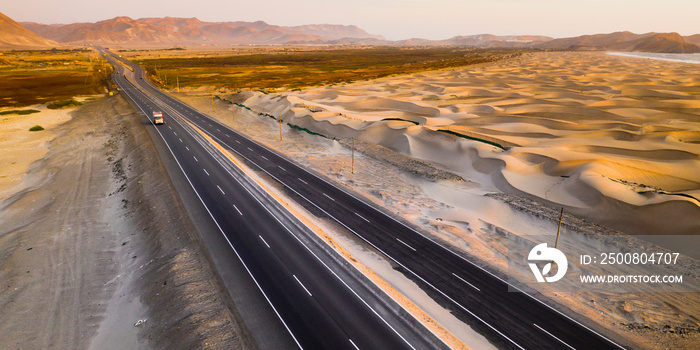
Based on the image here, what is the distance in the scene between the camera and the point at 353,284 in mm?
21250

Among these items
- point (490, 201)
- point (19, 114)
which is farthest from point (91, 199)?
point (19, 114)

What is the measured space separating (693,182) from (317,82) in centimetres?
10754

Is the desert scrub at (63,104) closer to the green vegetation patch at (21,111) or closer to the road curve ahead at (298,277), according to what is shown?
the green vegetation patch at (21,111)

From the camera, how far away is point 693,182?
37.8 m

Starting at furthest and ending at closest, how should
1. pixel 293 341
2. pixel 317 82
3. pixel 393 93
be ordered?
pixel 317 82, pixel 393 93, pixel 293 341

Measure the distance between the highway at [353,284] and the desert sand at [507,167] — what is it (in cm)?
139

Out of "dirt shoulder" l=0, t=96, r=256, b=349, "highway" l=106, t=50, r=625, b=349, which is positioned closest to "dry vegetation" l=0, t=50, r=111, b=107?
"dirt shoulder" l=0, t=96, r=256, b=349

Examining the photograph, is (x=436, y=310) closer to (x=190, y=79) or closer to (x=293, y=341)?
(x=293, y=341)

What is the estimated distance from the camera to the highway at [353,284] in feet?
58.4

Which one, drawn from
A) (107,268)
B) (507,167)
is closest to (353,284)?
(107,268)

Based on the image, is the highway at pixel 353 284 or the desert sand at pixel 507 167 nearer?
the highway at pixel 353 284

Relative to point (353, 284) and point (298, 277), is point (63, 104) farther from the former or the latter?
point (353, 284)

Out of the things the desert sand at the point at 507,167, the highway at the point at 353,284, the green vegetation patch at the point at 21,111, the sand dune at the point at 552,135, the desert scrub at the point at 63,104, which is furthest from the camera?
the desert scrub at the point at 63,104

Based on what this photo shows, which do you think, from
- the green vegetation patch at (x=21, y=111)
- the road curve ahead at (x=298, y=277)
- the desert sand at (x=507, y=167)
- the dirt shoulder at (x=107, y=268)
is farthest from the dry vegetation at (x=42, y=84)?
the road curve ahead at (x=298, y=277)
